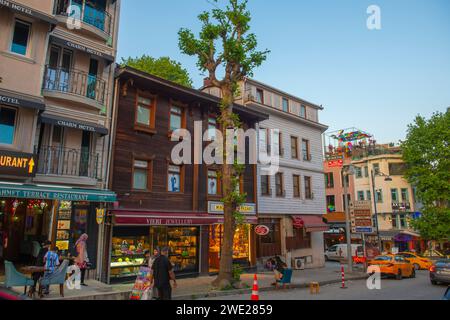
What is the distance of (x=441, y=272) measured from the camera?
16.5 metres

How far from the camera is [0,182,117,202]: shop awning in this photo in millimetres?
11336

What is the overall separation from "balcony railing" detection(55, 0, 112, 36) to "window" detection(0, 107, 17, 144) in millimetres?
4826

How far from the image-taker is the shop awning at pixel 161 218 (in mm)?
14852

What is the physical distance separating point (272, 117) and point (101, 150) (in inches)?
544

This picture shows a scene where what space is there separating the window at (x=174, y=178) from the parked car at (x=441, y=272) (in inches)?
537

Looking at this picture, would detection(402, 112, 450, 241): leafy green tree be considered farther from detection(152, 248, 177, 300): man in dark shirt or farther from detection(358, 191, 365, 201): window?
detection(152, 248, 177, 300): man in dark shirt

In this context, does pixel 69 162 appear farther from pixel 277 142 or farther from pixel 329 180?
pixel 329 180

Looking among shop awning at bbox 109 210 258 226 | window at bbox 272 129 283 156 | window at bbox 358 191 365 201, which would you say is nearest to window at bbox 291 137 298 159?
window at bbox 272 129 283 156

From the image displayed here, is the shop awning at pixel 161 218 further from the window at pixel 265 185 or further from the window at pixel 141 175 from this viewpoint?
the window at pixel 265 185

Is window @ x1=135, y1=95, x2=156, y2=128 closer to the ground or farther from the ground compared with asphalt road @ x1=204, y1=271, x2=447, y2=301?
farther from the ground

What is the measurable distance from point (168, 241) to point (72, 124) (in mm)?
7548

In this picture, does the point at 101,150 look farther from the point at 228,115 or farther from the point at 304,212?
the point at 304,212
